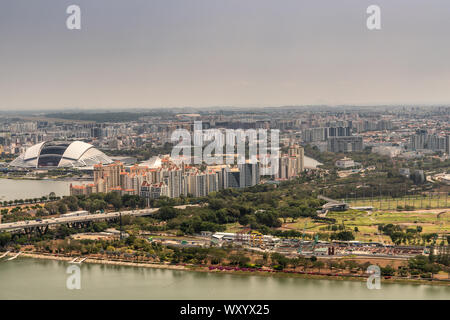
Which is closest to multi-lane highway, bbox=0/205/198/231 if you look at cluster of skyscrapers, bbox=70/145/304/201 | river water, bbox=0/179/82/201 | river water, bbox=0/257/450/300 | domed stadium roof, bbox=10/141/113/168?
cluster of skyscrapers, bbox=70/145/304/201

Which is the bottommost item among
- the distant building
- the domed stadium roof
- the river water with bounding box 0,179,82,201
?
the river water with bounding box 0,179,82,201

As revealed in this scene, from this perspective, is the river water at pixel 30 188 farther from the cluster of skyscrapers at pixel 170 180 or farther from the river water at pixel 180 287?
the river water at pixel 180 287

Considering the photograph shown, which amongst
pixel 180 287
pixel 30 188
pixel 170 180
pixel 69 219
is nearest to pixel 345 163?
pixel 170 180

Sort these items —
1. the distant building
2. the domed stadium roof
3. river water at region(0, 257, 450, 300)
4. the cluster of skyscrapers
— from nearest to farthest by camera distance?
river water at region(0, 257, 450, 300)
the cluster of skyscrapers
the distant building
the domed stadium roof

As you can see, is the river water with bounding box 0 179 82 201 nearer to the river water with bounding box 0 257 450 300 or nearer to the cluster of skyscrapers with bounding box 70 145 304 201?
the cluster of skyscrapers with bounding box 70 145 304 201

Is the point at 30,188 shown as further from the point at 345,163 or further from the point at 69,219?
the point at 345,163

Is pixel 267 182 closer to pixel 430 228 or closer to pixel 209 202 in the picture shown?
pixel 209 202

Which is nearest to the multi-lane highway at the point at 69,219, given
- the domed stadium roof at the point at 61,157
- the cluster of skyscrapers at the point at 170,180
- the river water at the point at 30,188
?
the cluster of skyscrapers at the point at 170,180
